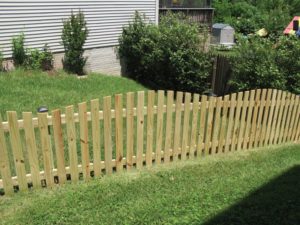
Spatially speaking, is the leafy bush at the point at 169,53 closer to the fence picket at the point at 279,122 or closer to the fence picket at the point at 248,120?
the fence picket at the point at 279,122

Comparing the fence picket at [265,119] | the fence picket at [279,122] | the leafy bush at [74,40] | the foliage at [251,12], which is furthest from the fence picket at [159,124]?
the foliage at [251,12]

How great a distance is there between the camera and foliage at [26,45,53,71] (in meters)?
9.79

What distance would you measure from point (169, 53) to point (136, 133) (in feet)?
17.3

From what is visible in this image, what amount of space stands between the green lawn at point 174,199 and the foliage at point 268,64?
2.72m

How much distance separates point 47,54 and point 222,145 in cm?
665

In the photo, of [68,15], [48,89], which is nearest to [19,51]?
[48,89]

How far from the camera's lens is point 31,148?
4.01 meters

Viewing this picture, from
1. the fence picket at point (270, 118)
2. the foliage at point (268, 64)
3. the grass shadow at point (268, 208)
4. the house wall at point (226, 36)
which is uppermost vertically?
the foliage at point (268, 64)

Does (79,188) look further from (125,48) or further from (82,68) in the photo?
(125,48)

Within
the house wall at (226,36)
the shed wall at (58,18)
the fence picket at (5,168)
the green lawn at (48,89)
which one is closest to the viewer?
the fence picket at (5,168)

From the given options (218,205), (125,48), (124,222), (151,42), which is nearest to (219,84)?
(151,42)

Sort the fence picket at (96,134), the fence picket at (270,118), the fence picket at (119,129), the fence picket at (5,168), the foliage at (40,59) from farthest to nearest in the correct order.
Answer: the foliage at (40,59)
the fence picket at (270,118)
the fence picket at (119,129)
the fence picket at (96,134)
the fence picket at (5,168)

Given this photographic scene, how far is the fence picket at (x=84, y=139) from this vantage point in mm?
4227

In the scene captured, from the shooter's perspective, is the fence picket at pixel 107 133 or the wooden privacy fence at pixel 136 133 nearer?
the wooden privacy fence at pixel 136 133
